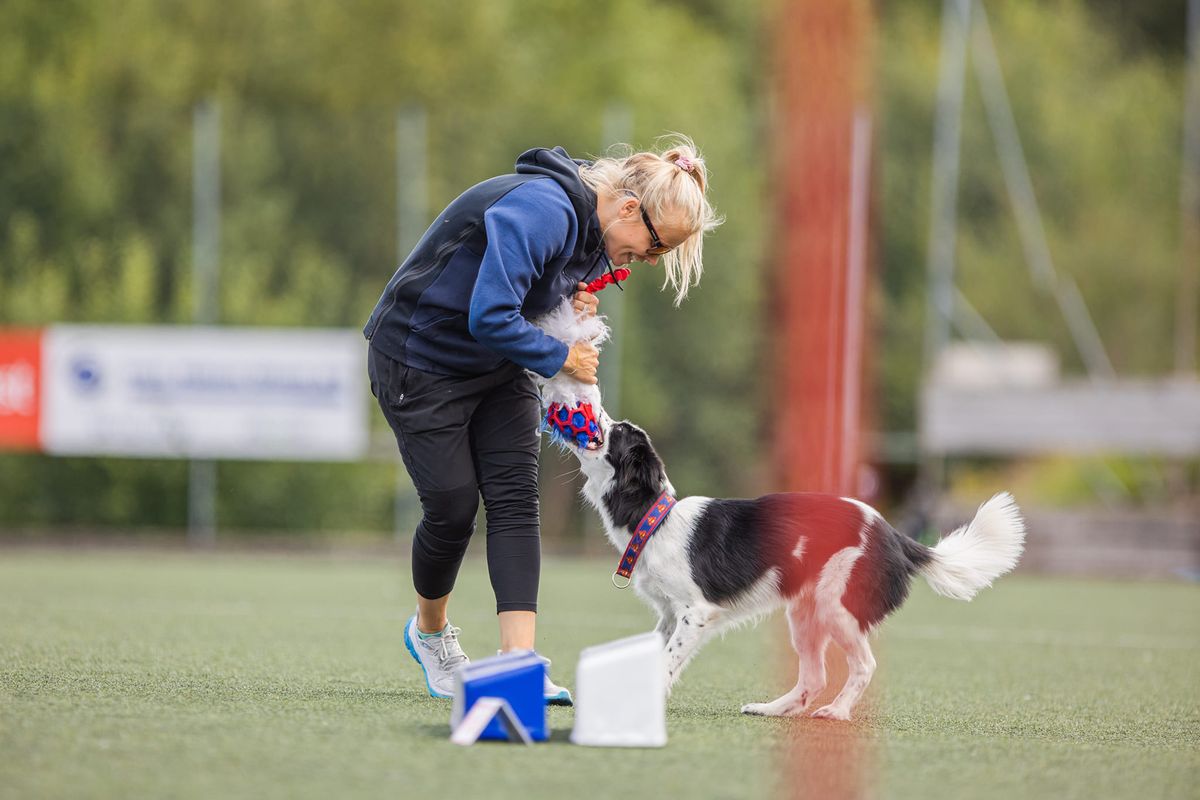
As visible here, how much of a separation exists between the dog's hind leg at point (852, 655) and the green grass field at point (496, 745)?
0.10 m

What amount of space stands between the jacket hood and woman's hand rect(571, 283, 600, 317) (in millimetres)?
123

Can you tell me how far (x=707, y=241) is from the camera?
21438 millimetres

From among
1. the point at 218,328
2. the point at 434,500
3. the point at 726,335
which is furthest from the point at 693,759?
the point at 726,335

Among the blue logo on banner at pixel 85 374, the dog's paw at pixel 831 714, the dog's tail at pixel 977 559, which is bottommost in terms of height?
the blue logo on banner at pixel 85 374

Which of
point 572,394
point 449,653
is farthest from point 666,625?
point 572,394

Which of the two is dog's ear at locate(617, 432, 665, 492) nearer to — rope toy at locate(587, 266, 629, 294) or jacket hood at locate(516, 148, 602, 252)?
rope toy at locate(587, 266, 629, 294)

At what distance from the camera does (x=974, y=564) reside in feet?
15.6

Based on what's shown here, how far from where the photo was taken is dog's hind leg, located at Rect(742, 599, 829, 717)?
4.67 meters

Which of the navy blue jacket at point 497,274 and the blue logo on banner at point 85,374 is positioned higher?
the navy blue jacket at point 497,274

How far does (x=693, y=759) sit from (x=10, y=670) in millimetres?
2432

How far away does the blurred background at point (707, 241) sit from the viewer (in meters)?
16.2

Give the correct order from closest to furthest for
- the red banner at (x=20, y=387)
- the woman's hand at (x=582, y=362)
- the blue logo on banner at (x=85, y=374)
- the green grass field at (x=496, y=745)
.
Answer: the green grass field at (x=496, y=745), the woman's hand at (x=582, y=362), the red banner at (x=20, y=387), the blue logo on banner at (x=85, y=374)

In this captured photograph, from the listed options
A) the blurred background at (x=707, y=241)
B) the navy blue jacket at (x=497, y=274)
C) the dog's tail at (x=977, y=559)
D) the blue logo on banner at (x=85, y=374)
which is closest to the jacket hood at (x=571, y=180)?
the navy blue jacket at (x=497, y=274)

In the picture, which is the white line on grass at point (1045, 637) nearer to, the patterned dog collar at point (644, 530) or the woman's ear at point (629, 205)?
the patterned dog collar at point (644, 530)
